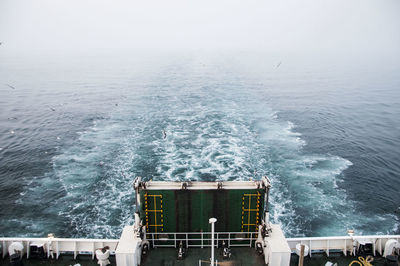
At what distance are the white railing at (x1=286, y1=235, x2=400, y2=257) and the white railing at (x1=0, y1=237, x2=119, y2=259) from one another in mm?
11541

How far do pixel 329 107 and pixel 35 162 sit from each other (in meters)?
67.1

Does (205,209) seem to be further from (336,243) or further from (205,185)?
(336,243)

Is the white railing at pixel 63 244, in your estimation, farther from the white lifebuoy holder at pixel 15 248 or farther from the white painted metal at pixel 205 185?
the white painted metal at pixel 205 185

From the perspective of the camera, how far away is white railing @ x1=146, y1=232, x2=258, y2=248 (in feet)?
55.7

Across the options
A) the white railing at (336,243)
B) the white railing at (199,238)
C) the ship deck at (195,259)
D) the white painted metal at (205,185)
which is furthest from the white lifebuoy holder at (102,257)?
the white railing at (336,243)

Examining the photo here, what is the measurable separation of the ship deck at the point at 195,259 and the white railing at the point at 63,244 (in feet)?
1.22

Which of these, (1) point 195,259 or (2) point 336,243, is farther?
(2) point 336,243

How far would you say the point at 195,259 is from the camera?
1605cm

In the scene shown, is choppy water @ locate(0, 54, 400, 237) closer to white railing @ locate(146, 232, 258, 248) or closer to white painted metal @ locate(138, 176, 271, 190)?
white railing @ locate(146, 232, 258, 248)


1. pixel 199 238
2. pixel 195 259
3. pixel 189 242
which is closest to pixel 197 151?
pixel 189 242

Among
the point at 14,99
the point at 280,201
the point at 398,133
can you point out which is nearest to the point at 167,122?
the point at 280,201

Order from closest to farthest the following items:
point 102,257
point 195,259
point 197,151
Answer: point 102,257 → point 195,259 → point 197,151

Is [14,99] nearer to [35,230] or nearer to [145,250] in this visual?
[35,230]

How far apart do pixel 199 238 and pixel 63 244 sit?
27.5 feet
